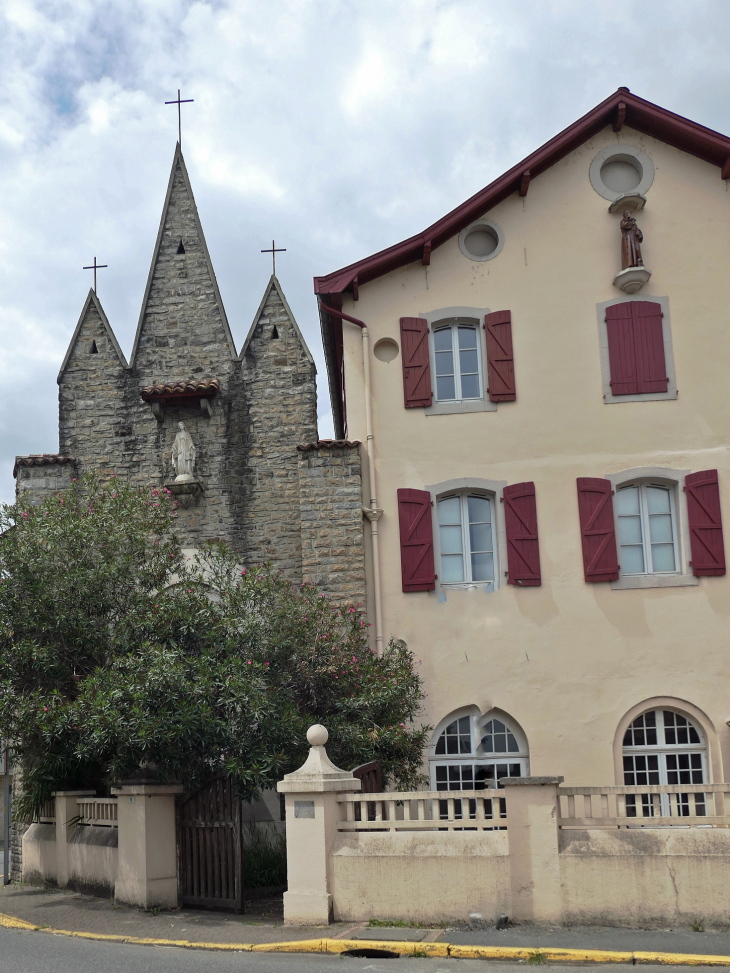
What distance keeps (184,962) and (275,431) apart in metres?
9.93

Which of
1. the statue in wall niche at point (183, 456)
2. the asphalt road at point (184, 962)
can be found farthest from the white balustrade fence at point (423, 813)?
the statue in wall niche at point (183, 456)

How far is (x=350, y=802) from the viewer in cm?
1023

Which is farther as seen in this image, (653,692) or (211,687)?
(653,692)

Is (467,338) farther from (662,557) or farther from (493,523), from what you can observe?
(662,557)

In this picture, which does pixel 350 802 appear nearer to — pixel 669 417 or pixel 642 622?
pixel 642 622

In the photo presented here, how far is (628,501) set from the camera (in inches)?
608

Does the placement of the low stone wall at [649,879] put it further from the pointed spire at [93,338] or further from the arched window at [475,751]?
the pointed spire at [93,338]

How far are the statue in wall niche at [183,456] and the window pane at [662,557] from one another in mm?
7345

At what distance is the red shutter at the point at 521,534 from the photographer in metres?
15.1

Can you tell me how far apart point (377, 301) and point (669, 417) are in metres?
4.86

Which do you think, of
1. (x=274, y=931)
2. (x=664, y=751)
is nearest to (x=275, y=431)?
(x=664, y=751)

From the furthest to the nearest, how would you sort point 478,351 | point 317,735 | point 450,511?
point 478,351
point 450,511
point 317,735

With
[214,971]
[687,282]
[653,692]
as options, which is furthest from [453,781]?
[687,282]

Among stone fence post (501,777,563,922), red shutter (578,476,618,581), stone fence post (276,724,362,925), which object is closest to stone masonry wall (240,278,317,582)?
red shutter (578,476,618,581)
